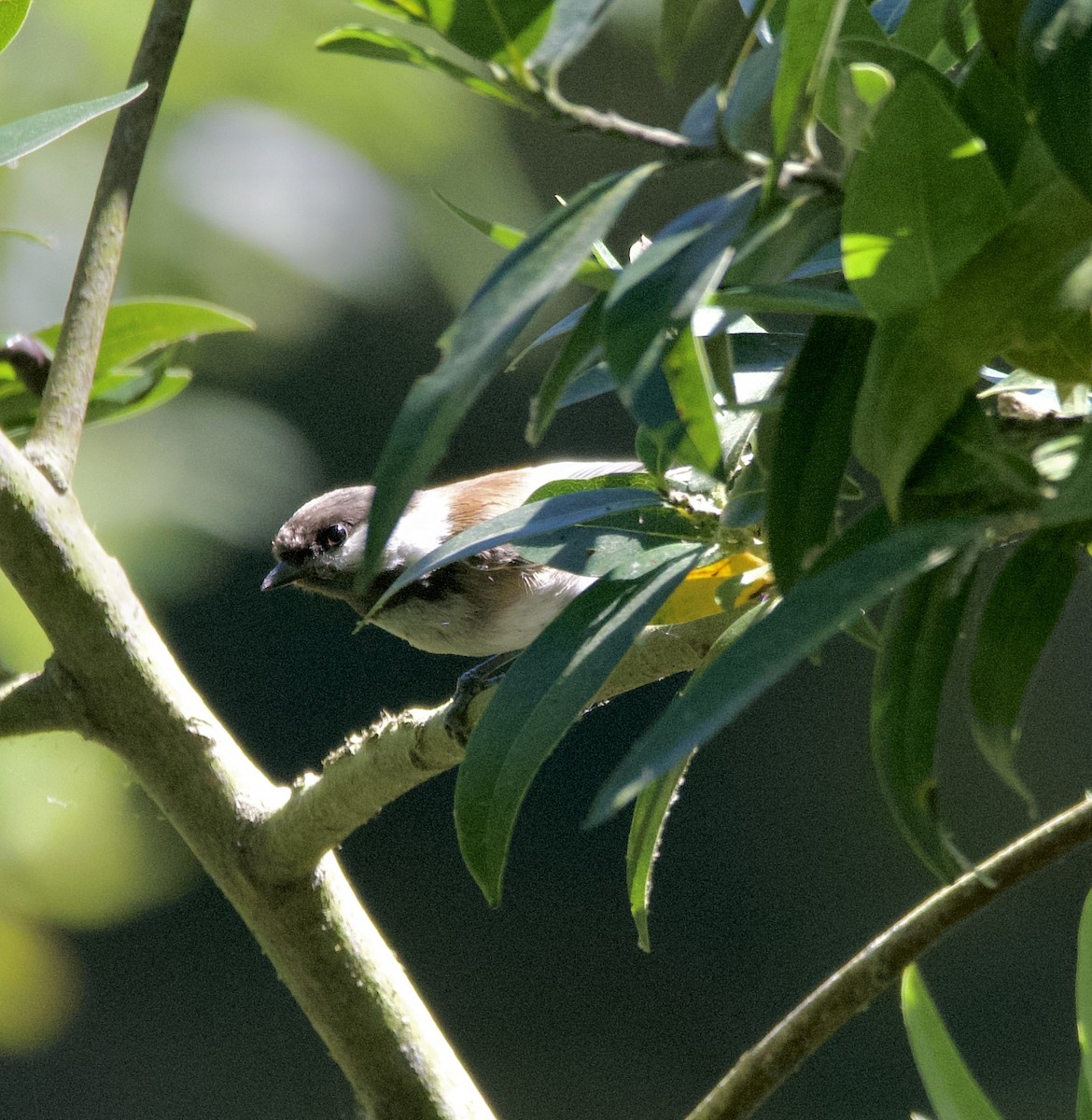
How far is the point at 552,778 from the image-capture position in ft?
11.1

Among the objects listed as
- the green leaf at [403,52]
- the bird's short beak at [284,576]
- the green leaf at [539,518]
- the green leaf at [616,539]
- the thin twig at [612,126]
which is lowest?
the bird's short beak at [284,576]

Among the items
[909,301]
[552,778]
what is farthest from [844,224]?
[552,778]

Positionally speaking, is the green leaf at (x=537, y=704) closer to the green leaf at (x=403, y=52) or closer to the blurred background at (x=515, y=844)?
the green leaf at (x=403, y=52)

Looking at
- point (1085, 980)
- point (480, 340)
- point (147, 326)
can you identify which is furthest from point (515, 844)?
point (480, 340)

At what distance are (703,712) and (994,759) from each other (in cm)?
16

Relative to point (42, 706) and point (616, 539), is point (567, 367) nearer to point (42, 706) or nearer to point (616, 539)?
point (616, 539)

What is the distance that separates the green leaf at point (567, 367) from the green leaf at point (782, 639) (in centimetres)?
12

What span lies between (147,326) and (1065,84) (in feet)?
3.71

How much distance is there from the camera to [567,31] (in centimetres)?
46

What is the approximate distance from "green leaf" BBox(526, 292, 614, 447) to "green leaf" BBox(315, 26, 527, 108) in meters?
0.08

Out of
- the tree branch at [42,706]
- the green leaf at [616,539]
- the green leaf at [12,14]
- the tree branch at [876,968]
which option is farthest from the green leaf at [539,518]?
the green leaf at [12,14]

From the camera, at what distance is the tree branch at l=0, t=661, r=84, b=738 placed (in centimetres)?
94

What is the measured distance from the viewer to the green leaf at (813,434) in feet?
1.69

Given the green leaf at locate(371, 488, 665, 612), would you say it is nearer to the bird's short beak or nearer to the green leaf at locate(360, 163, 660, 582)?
the green leaf at locate(360, 163, 660, 582)
